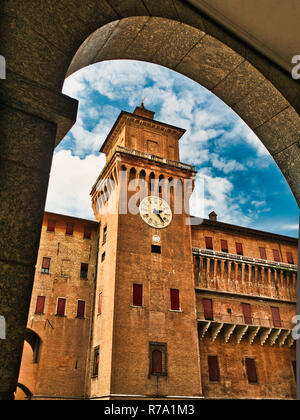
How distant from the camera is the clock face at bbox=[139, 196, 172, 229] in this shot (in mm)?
26047

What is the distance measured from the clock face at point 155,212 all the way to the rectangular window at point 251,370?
11418mm

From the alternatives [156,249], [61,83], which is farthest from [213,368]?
[61,83]

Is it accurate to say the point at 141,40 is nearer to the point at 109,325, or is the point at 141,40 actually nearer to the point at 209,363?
the point at 109,325

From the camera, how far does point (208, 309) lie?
25.8m

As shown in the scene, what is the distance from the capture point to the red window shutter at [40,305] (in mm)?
23531

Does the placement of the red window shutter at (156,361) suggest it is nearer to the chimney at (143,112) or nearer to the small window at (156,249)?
the small window at (156,249)

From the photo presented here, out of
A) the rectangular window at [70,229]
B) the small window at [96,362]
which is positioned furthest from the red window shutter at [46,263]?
the small window at [96,362]

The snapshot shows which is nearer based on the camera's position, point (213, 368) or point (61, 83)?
point (61, 83)

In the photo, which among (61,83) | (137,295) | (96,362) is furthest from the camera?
(137,295)

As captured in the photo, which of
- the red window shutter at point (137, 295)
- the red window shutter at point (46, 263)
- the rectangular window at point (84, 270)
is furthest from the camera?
the rectangular window at point (84, 270)

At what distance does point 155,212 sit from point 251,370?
13154 millimetres

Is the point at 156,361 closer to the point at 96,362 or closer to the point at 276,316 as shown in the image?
the point at 96,362

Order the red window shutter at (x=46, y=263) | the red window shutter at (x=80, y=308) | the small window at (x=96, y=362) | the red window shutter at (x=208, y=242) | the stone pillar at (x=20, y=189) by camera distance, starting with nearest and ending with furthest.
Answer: the stone pillar at (x=20, y=189), the small window at (x=96, y=362), the red window shutter at (x=80, y=308), the red window shutter at (x=46, y=263), the red window shutter at (x=208, y=242)
